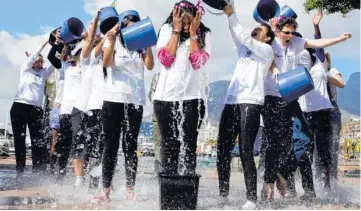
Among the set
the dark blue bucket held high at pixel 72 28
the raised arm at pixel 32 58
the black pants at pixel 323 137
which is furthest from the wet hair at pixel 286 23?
the raised arm at pixel 32 58

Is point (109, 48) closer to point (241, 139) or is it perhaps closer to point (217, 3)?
point (217, 3)

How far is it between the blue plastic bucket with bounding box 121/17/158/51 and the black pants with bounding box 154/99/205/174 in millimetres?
493

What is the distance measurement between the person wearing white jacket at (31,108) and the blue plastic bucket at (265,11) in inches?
116

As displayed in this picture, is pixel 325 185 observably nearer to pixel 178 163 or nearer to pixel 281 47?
pixel 281 47

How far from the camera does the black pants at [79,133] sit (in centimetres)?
569

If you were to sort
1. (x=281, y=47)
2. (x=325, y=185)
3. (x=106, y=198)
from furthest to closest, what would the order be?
1. (x=325, y=185)
2. (x=281, y=47)
3. (x=106, y=198)

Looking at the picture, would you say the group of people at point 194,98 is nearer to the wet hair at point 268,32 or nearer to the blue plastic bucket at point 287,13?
the wet hair at point 268,32

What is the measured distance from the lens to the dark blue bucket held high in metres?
5.76

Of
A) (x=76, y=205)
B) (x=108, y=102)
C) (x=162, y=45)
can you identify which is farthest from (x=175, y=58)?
(x=76, y=205)

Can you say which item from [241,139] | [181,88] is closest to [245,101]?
[241,139]

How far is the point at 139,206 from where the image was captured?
158 inches

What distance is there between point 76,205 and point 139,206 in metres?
0.50

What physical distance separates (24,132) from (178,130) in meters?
3.20

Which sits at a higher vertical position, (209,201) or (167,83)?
(167,83)
